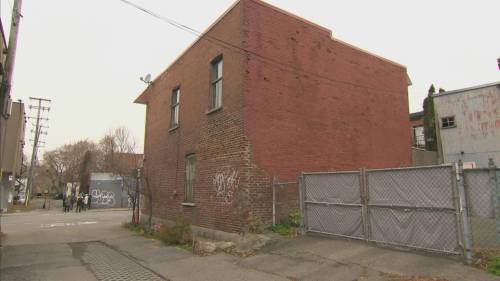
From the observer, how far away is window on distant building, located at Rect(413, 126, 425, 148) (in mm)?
30753

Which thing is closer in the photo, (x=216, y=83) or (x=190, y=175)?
(x=216, y=83)

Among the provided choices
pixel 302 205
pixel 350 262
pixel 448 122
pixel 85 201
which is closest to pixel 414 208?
pixel 350 262

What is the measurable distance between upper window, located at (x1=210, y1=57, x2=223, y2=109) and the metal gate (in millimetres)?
4282

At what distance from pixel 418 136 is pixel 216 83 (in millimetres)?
24176

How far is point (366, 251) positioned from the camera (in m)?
8.10

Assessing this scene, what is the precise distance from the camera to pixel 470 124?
21.0 metres

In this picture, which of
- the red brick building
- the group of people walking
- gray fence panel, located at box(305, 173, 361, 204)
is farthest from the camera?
the group of people walking

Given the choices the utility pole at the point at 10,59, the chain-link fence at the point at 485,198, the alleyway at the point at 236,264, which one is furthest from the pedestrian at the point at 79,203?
the chain-link fence at the point at 485,198

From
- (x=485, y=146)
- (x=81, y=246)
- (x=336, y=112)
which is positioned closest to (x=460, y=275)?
(x=336, y=112)

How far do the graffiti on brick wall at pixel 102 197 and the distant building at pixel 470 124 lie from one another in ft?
108

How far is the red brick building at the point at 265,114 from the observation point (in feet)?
36.2

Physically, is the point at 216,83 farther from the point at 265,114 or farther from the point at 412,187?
the point at 412,187

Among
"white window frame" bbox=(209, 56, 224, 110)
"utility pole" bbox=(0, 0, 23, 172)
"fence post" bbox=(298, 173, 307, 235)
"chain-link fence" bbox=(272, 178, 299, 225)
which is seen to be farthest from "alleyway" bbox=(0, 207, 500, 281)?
"white window frame" bbox=(209, 56, 224, 110)

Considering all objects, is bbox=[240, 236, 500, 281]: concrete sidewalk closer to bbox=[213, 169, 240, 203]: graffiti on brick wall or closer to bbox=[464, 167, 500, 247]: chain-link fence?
bbox=[464, 167, 500, 247]: chain-link fence
